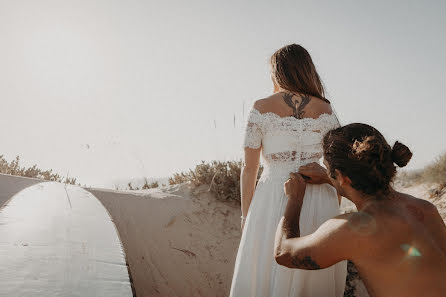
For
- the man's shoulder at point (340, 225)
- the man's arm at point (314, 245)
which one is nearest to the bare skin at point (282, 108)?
the man's arm at point (314, 245)

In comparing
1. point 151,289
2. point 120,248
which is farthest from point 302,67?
point 151,289

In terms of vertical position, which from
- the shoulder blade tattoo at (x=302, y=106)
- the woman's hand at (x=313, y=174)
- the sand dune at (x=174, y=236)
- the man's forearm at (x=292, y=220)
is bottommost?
the sand dune at (x=174, y=236)

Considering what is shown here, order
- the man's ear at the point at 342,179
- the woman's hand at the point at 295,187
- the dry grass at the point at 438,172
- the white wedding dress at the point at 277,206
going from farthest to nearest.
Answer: the dry grass at the point at 438,172
the white wedding dress at the point at 277,206
the woman's hand at the point at 295,187
the man's ear at the point at 342,179

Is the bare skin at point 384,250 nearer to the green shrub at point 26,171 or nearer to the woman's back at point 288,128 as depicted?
the woman's back at point 288,128

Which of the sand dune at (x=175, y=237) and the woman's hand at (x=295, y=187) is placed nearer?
the woman's hand at (x=295, y=187)

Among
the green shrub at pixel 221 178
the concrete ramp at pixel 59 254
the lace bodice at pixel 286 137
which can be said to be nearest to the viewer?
the concrete ramp at pixel 59 254

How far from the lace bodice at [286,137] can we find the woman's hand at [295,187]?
0.20m

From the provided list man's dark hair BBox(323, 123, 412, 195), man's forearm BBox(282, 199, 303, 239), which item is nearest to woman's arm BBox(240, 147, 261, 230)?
man's forearm BBox(282, 199, 303, 239)

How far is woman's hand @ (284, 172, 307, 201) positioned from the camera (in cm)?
202

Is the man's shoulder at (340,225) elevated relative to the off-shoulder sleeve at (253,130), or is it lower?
lower

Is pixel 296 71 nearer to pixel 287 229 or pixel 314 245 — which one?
pixel 287 229

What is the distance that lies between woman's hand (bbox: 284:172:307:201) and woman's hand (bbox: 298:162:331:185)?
0.23 ft

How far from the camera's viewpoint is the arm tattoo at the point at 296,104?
7.71ft

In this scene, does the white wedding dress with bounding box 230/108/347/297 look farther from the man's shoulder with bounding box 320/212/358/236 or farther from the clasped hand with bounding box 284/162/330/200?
the man's shoulder with bounding box 320/212/358/236
